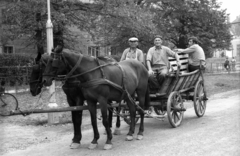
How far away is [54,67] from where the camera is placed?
5.58 metres

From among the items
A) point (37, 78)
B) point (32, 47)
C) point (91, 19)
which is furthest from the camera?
point (32, 47)

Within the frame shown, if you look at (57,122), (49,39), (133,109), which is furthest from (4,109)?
(133,109)

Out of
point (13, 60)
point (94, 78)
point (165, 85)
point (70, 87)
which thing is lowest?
point (165, 85)

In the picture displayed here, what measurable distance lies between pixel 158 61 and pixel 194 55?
5.47 feet

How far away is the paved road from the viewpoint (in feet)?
18.5

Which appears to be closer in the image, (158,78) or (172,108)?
(172,108)

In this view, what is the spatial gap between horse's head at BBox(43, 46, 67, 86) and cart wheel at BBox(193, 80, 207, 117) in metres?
4.54

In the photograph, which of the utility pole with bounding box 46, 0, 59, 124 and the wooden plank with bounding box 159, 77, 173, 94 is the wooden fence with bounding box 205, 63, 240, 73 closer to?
the wooden plank with bounding box 159, 77, 173, 94

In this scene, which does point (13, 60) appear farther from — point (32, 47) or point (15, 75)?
point (32, 47)

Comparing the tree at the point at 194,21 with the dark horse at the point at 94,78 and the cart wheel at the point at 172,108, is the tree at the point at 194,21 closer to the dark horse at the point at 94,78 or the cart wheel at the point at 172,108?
the cart wheel at the point at 172,108

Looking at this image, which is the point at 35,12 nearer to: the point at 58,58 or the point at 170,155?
the point at 58,58

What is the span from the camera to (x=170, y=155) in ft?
17.6

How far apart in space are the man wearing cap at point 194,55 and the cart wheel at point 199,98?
511 mm

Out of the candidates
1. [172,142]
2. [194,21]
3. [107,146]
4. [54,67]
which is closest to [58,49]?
[54,67]
